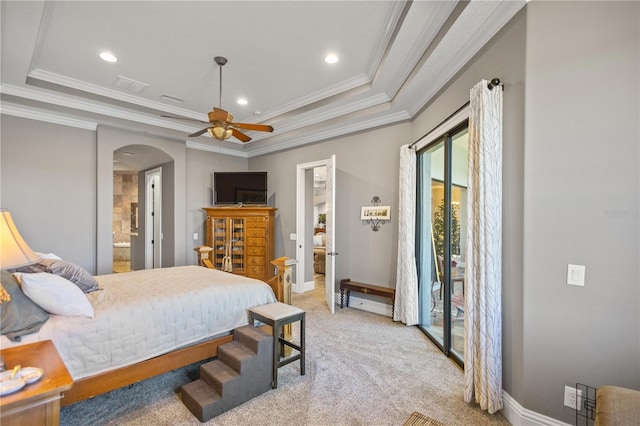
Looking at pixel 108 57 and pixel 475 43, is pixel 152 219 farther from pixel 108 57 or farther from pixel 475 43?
pixel 475 43

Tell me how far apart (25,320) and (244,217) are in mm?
4005

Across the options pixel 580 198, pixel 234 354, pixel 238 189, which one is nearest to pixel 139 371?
pixel 234 354

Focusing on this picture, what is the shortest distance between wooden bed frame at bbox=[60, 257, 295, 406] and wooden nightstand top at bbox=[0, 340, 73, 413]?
40 centimetres

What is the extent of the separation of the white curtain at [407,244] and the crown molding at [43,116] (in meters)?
4.62

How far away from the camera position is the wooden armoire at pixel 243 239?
577 cm

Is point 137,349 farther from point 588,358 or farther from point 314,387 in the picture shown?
point 588,358

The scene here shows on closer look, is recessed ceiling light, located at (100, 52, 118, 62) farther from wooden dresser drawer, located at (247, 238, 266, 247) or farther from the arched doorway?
wooden dresser drawer, located at (247, 238, 266, 247)

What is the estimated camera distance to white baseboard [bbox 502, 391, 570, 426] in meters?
1.97

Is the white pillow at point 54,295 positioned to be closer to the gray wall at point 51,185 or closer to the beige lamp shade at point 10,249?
the beige lamp shade at point 10,249

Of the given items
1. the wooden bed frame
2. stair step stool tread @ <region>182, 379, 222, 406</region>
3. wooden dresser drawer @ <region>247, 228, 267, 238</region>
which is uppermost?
wooden dresser drawer @ <region>247, 228, 267, 238</region>

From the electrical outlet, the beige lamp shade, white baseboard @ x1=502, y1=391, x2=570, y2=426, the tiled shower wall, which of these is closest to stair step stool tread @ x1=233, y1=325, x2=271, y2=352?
the beige lamp shade

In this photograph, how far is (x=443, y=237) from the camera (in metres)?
3.40

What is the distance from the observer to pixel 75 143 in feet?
14.8

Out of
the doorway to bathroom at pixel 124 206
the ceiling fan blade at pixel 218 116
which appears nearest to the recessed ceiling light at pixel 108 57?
the ceiling fan blade at pixel 218 116
